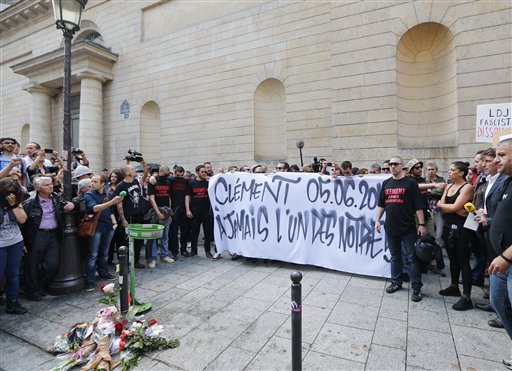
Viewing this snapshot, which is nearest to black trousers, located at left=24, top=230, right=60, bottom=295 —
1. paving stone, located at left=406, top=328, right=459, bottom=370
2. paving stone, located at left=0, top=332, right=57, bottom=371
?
paving stone, located at left=0, top=332, right=57, bottom=371

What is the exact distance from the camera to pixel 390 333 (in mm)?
3309

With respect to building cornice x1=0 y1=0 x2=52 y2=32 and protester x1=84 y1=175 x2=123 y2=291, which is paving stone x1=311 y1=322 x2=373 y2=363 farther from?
building cornice x1=0 y1=0 x2=52 y2=32

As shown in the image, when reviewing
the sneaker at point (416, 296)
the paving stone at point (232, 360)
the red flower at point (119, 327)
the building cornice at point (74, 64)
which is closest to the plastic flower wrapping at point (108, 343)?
the red flower at point (119, 327)

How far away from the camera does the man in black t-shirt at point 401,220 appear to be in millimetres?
4289

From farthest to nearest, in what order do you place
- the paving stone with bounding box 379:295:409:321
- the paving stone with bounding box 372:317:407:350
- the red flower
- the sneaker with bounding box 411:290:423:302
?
the sneaker with bounding box 411:290:423:302 < the paving stone with bounding box 379:295:409:321 < the red flower < the paving stone with bounding box 372:317:407:350

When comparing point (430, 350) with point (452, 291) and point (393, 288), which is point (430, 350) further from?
point (452, 291)

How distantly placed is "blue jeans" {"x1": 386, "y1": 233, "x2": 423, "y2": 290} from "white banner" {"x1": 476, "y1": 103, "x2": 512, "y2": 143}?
3669 millimetres

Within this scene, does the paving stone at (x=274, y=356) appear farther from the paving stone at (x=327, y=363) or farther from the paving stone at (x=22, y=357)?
the paving stone at (x=22, y=357)

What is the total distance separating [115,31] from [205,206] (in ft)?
50.7

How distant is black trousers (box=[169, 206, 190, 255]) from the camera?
22.1ft

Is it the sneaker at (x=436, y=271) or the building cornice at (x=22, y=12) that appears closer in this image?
the sneaker at (x=436, y=271)

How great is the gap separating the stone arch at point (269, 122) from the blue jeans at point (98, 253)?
809 centimetres

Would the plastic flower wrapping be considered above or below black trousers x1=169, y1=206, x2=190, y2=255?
below

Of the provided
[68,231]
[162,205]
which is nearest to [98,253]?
[68,231]
